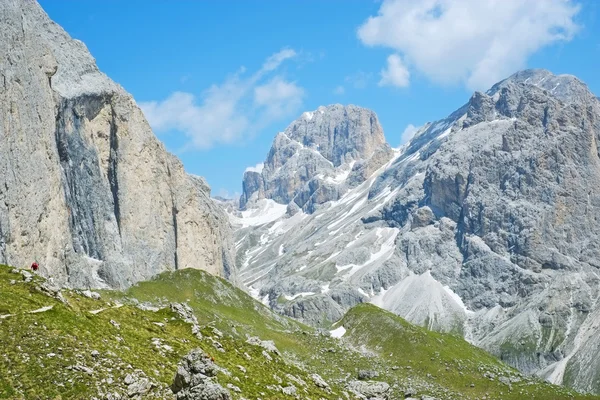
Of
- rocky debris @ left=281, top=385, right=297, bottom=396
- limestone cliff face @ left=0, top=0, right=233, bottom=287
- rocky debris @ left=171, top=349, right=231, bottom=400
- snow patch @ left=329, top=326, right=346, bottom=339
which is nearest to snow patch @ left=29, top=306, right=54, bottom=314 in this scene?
rocky debris @ left=171, top=349, right=231, bottom=400

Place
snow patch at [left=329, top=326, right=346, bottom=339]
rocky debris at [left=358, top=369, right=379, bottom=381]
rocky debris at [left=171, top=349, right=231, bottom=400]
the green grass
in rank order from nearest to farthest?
rocky debris at [left=171, top=349, right=231, bottom=400]
rocky debris at [left=358, top=369, right=379, bottom=381]
the green grass
snow patch at [left=329, top=326, right=346, bottom=339]

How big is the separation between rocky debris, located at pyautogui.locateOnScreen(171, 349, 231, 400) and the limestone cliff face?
269 ft

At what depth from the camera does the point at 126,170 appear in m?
168

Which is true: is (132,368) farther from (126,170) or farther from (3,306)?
(126,170)

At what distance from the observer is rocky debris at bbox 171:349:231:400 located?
2950cm

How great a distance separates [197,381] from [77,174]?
13109cm

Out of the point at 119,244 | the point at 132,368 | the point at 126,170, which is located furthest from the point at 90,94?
the point at 132,368

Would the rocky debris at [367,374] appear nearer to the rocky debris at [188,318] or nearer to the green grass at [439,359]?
the green grass at [439,359]

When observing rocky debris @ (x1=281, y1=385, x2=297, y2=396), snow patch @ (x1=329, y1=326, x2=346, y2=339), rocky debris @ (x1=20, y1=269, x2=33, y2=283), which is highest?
snow patch @ (x1=329, y1=326, x2=346, y2=339)

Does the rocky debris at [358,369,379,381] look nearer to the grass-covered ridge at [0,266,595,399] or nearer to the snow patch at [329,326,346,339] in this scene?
the snow patch at [329,326,346,339]

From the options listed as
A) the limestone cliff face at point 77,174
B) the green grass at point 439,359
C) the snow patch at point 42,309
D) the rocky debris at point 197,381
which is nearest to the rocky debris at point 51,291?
the snow patch at point 42,309

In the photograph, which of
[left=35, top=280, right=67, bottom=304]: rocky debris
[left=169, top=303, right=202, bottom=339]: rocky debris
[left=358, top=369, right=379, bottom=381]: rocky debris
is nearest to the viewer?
[left=35, top=280, right=67, bottom=304]: rocky debris

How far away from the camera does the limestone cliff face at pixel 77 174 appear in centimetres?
11506

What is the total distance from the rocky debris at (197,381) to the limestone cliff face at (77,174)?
8214cm
